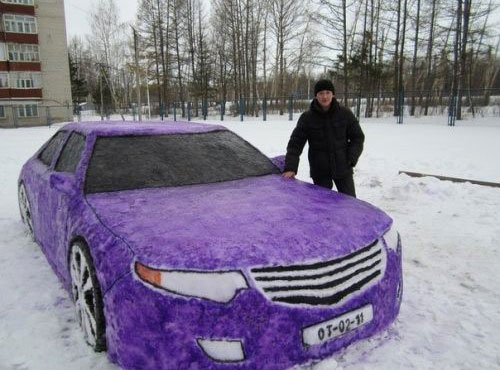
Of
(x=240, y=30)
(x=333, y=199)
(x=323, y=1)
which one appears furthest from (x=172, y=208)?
(x=240, y=30)

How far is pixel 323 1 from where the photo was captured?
25391mm

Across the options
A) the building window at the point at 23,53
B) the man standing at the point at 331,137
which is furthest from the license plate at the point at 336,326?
the building window at the point at 23,53

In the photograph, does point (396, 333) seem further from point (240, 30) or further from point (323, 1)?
point (240, 30)

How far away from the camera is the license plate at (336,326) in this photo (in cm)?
178

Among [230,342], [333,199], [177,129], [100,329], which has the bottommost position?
[100,329]

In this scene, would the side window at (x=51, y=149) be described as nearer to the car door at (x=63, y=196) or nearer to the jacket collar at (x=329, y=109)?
the car door at (x=63, y=196)

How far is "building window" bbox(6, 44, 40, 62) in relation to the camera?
3344cm

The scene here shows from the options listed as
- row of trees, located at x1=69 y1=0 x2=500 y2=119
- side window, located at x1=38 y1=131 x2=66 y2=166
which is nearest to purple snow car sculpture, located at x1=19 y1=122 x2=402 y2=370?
side window, located at x1=38 y1=131 x2=66 y2=166

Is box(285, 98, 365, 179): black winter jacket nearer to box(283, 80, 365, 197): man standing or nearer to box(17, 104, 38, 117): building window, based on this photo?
box(283, 80, 365, 197): man standing

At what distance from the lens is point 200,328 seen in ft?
5.41

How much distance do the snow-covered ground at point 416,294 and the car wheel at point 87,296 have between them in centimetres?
12

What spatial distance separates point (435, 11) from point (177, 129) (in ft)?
98.9

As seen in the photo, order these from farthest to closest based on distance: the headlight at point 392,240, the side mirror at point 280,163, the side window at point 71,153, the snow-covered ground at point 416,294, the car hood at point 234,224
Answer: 1. the side mirror at point 280,163
2. the side window at point 71,153
3. the headlight at point 392,240
4. the snow-covered ground at point 416,294
5. the car hood at point 234,224

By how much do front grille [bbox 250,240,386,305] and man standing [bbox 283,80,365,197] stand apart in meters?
1.78
